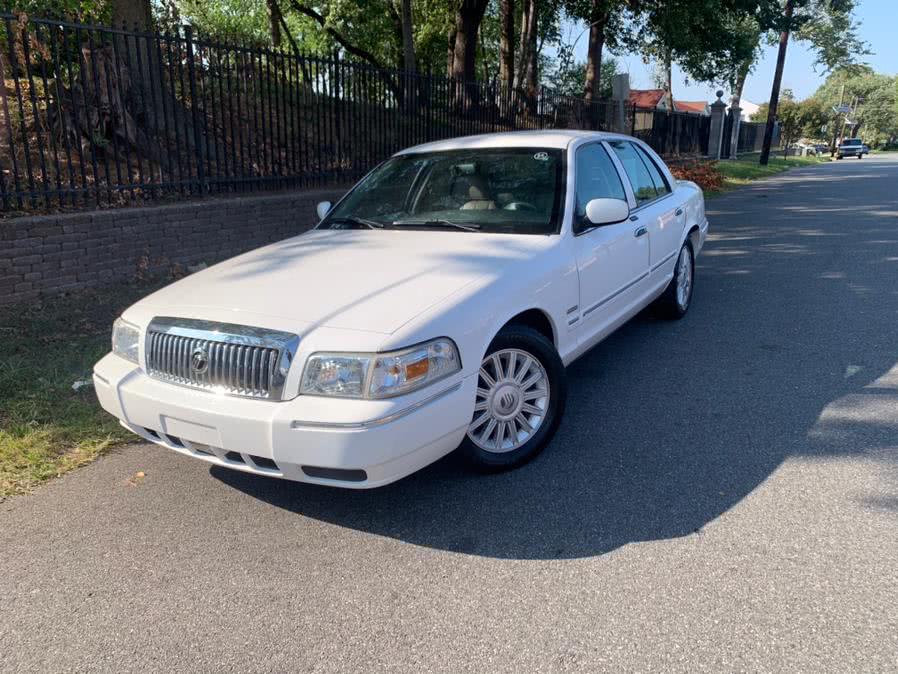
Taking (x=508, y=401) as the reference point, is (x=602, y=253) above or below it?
above

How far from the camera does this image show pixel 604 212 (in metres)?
4.18

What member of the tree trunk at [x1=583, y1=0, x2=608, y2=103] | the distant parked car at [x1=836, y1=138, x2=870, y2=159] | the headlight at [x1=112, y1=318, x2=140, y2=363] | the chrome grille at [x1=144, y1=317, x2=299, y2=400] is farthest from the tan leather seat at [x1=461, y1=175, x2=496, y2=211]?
the distant parked car at [x1=836, y1=138, x2=870, y2=159]

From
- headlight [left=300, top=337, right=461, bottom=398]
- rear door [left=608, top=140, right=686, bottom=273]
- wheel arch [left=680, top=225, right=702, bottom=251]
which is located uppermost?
rear door [left=608, top=140, right=686, bottom=273]

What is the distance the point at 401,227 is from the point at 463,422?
1740 millimetres

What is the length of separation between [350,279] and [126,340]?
3.77 ft

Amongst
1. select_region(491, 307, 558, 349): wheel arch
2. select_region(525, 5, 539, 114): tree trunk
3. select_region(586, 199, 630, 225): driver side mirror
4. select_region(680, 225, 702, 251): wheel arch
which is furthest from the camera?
select_region(525, 5, 539, 114): tree trunk

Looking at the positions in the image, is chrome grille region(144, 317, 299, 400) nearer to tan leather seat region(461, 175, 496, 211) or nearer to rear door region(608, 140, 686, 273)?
tan leather seat region(461, 175, 496, 211)

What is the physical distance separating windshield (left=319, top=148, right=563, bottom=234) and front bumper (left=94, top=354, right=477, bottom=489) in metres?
1.49

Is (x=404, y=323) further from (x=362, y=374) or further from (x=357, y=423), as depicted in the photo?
(x=357, y=423)

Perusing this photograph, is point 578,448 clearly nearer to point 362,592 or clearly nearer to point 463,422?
point 463,422

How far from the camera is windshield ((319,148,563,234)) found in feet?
14.2

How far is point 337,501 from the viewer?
3.50m

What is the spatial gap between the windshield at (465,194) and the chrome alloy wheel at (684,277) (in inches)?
87.8

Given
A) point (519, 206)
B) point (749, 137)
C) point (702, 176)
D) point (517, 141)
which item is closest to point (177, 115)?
point (517, 141)
